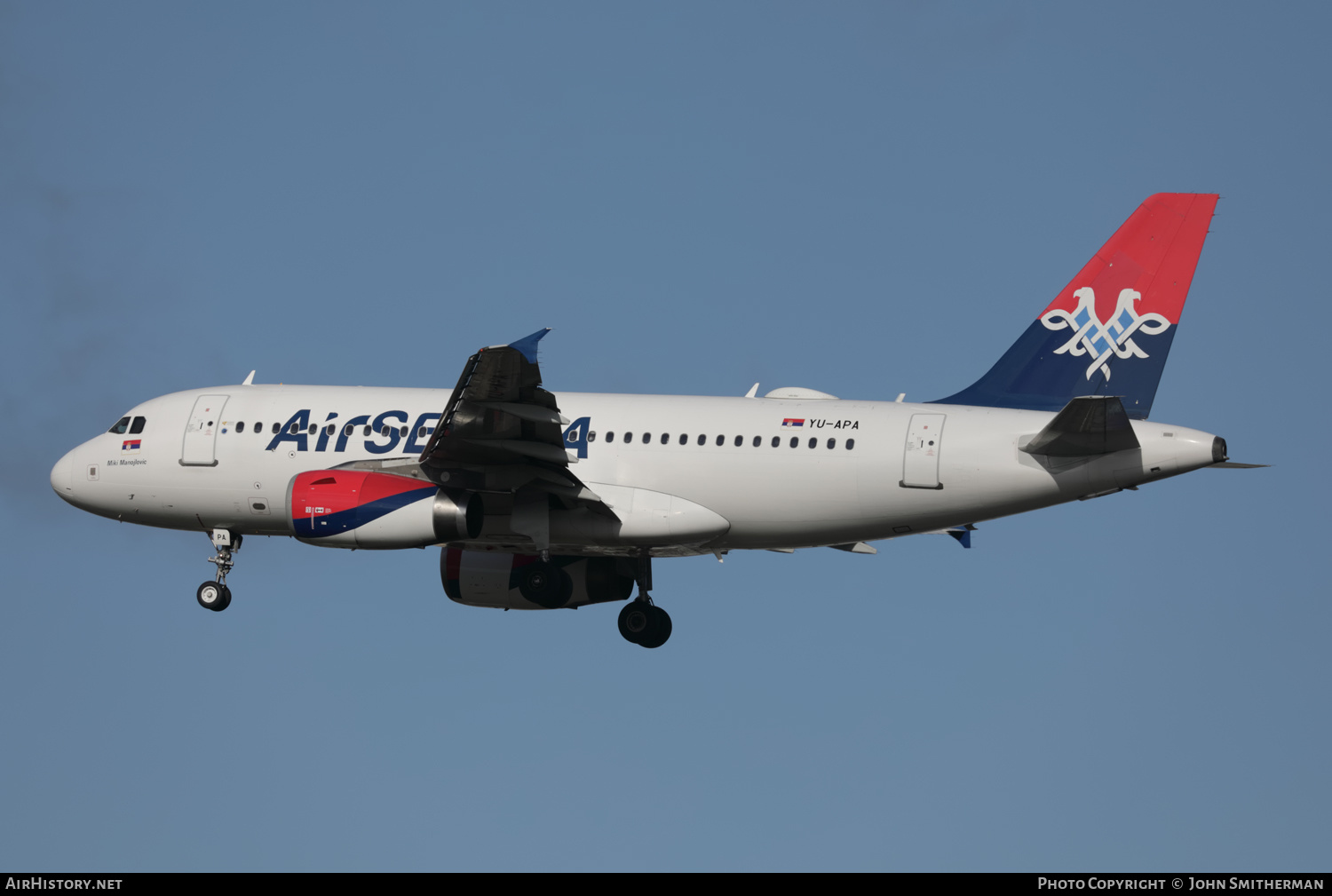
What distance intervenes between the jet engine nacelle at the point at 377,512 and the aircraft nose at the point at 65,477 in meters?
8.70

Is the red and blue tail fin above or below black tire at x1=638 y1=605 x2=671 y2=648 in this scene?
above

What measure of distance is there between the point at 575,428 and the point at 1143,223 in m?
13.2

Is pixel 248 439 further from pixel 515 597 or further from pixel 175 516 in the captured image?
pixel 515 597

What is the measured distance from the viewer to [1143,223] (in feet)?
122

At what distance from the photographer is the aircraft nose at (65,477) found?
134 feet

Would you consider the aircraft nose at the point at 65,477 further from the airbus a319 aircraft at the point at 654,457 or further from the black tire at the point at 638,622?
the black tire at the point at 638,622

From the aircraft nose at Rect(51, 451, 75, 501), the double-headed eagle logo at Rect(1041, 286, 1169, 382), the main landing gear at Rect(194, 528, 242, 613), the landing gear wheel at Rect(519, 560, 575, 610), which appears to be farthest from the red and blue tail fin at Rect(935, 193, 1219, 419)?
the aircraft nose at Rect(51, 451, 75, 501)

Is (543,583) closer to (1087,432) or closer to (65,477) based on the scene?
(65,477)

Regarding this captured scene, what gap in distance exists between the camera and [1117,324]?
36.4m

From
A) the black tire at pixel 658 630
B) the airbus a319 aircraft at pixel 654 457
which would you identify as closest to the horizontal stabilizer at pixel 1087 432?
the airbus a319 aircraft at pixel 654 457

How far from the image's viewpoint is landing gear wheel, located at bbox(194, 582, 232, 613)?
130 ft

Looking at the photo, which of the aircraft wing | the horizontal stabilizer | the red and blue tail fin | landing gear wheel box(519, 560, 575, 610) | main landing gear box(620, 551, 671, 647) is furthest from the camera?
main landing gear box(620, 551, 671, 647)

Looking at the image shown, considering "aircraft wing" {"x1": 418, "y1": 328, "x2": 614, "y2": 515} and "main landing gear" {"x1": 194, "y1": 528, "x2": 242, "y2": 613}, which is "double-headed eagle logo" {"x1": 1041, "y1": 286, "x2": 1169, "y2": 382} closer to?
"aircraft wing" {"x1": 418, "y1": 328, "x2": 614, "y2": 515}

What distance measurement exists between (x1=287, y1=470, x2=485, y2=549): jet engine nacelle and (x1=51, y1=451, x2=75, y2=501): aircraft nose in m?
8.70
